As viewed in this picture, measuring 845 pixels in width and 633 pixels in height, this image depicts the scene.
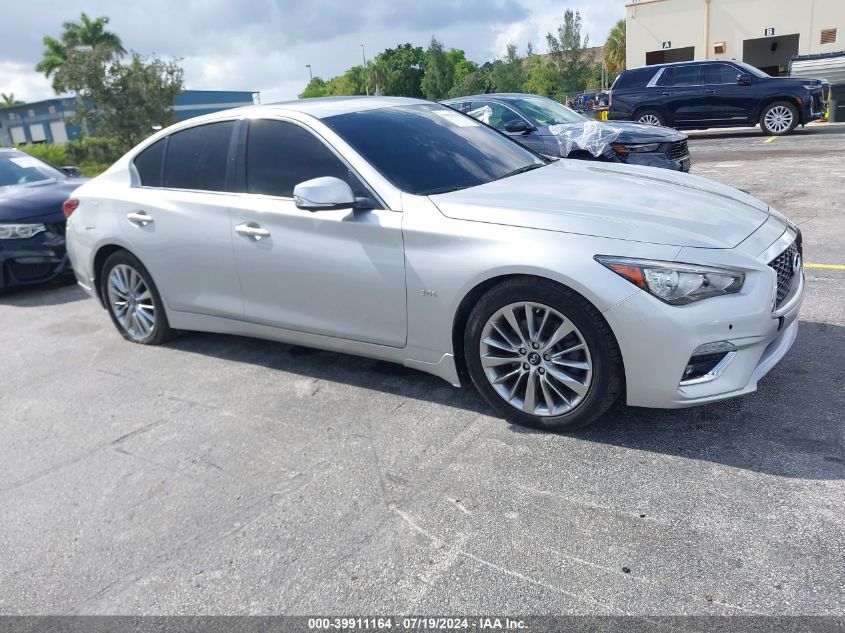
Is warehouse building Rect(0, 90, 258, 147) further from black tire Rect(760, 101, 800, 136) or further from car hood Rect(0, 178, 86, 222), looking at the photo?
car hood Rect(0, 178, 86, 222)

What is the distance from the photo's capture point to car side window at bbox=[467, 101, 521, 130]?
32.9 ft

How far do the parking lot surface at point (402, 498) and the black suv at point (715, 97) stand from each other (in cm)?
1382

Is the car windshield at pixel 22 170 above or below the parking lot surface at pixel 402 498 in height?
above

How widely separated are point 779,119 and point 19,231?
629 inches

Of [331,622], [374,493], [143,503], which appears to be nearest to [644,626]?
[331,622]

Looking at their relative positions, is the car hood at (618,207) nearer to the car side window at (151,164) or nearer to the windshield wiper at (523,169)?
the windshield wiper at (523,169)

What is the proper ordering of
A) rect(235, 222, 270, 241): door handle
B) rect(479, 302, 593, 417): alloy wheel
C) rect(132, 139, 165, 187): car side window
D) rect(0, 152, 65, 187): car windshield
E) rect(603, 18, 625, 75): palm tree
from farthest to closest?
rect(603, 18, 625, 75): palm tree, rect(0, 152, 65, 187): car windshield, rect(132, 139, 165, 187): car side window, rect(235, 222, 270, 241): door handle, rect(479, 302, 593, 417): alloy wheel

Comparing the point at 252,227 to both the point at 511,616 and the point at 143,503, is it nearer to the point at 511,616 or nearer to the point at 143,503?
the point at 143,503

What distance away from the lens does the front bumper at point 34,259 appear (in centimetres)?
729

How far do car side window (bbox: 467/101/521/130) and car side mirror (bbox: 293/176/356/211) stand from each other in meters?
6.61

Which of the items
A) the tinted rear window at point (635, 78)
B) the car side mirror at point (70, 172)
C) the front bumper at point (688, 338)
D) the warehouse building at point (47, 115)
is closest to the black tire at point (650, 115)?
the tinted rear window at point (635, 78)

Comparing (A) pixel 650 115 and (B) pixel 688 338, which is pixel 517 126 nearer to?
(B) pixel 688 338

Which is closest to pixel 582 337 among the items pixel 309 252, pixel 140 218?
pixel 309 252

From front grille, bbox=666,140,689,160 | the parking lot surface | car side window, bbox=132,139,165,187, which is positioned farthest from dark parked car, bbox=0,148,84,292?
front grille, bbox=666,140,689,160
